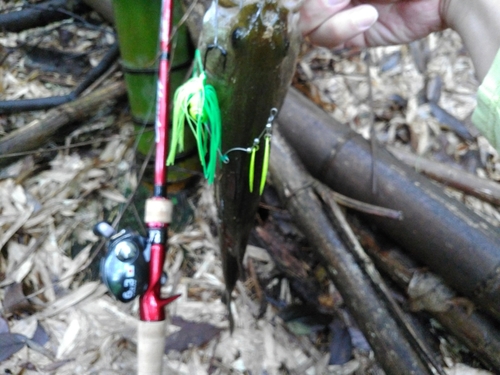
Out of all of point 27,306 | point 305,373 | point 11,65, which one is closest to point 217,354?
point 305,373

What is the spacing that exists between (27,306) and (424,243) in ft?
4.27

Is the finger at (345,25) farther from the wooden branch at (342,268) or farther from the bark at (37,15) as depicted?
the bark at (37,15)

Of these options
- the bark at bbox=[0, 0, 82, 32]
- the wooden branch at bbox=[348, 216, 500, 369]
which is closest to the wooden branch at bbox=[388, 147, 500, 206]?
the wooden branch at bbox=[348, 216, 500, 369]

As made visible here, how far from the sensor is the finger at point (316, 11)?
795mm

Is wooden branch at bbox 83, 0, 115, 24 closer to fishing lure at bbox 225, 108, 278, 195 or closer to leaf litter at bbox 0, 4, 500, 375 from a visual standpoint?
leaf litter at bbox 0, 4, 500, 375

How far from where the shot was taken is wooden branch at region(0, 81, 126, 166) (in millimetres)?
1564

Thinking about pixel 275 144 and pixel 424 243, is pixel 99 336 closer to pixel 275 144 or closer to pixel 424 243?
pixel 275 144

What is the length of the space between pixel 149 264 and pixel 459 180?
48.7 inches

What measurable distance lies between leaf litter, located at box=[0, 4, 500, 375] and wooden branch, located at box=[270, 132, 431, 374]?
0.97 feet

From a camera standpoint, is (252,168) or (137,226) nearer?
(252,168)

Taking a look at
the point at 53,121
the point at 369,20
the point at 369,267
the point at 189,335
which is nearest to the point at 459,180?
the point at 369,267

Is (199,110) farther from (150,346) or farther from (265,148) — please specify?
(150,346)

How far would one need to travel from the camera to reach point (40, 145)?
162 centimetres

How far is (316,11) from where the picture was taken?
0.81 m
